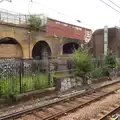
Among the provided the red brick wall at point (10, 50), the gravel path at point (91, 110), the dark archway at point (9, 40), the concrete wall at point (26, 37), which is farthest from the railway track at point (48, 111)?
the dark archway at point (9, 40)

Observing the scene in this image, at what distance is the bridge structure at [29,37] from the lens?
711 inches

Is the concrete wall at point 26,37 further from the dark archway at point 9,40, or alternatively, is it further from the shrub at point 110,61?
the shrub at point 110,61

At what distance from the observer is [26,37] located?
64.5 ft

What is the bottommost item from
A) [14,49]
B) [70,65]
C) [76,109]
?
[76,109]

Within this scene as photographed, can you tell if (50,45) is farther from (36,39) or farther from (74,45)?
(74,45)

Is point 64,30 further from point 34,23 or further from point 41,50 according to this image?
point 34,23

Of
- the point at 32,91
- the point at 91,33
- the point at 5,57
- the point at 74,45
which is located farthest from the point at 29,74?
the point at 91,33

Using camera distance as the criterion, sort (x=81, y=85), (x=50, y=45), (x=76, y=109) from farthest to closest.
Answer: (x=50, y=45) → (x=81, y=85) → (x=76, y=109)

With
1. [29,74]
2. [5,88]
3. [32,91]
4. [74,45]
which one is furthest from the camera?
[74,45]

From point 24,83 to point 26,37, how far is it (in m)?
9.81

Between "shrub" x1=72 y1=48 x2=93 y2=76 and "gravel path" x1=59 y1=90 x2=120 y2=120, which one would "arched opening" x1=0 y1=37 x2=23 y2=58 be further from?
"gravel path" x1=59 y1=90 x2=120 y2=120

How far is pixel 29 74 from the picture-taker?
1176 cm

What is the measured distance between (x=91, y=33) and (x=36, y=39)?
11934 millimetres

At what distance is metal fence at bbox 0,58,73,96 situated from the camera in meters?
10.1
